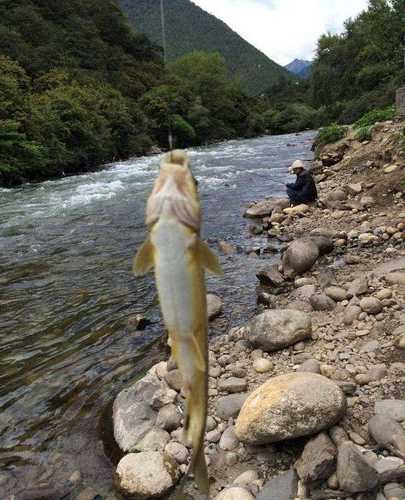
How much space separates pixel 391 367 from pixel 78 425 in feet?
10.2

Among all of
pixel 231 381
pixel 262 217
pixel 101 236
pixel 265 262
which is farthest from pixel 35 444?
pixel 262 217

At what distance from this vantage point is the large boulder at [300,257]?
7.84m

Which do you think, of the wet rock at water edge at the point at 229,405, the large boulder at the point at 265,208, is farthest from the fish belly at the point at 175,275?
the large boulder at the point at 265,208

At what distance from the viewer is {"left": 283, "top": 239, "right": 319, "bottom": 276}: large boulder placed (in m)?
7.84

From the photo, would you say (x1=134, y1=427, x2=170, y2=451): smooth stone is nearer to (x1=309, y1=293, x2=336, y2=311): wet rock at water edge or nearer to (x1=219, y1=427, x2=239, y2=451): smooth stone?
(x1=219, y1=427, x2=239, y2=451): smooth stone

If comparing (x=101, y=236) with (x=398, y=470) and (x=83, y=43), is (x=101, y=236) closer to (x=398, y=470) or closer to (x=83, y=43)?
(x=398, y=470)

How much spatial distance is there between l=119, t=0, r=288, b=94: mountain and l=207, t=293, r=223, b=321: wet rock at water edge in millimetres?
157911

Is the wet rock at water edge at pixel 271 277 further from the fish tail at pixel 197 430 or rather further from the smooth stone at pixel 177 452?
the fish tail at pixel 197 430

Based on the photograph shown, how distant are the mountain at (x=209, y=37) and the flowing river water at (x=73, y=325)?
152250 mm

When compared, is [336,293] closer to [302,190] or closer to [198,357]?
[198,357]

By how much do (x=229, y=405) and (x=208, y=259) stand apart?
307 cm

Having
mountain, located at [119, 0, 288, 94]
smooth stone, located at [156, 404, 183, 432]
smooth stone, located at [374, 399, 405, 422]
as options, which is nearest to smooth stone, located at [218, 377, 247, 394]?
smooth stone, located at [156, 404, 183, 432]

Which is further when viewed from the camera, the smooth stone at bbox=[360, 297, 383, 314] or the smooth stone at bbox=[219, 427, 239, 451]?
the smooth stone at bbox=[360, 297, 383, 314]

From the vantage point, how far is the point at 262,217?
507 inches
